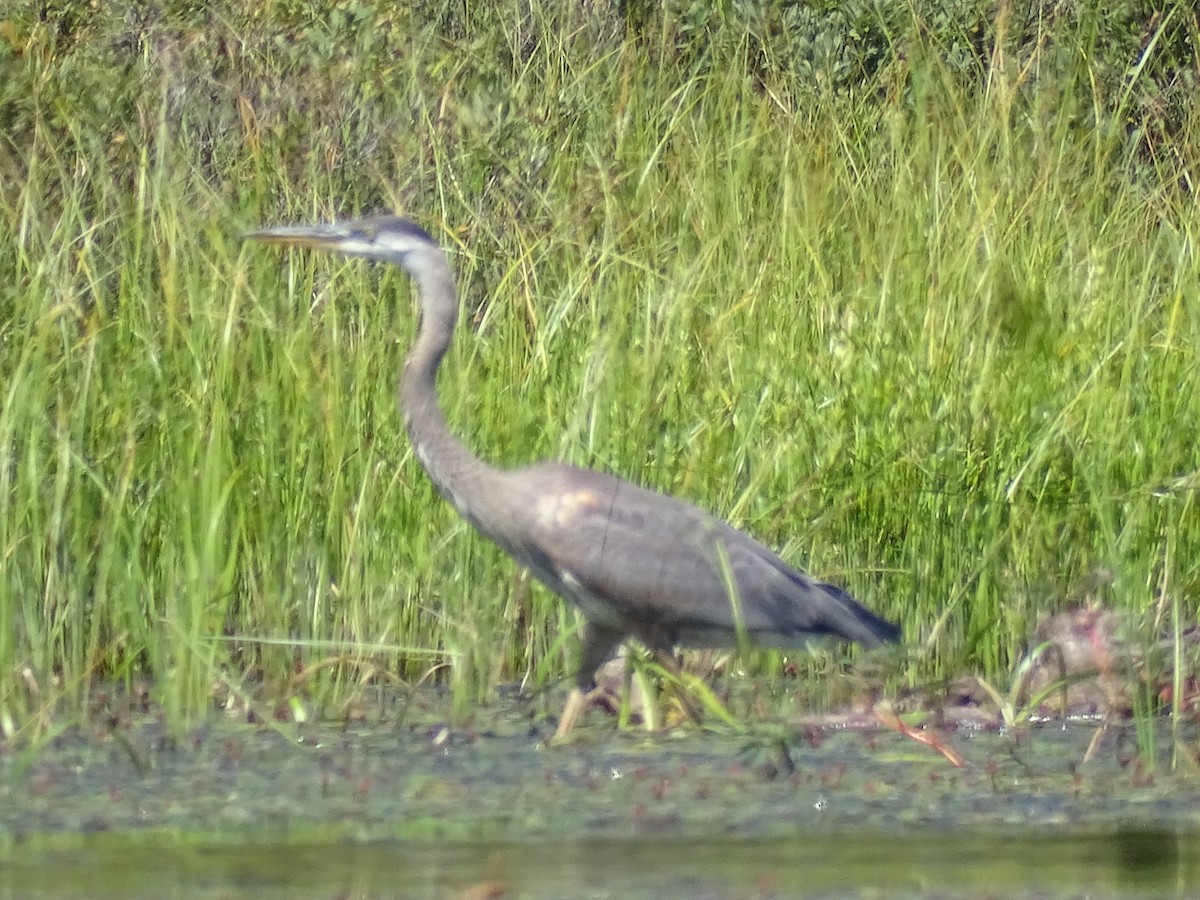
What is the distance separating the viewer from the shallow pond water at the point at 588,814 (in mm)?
3166

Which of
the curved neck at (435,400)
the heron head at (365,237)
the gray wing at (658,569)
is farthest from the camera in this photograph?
the heron head at (365,237)

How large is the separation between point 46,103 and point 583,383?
6.98 feet

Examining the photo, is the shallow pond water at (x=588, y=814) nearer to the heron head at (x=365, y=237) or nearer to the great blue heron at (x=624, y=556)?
the great blue heron at (x=624, y=556)

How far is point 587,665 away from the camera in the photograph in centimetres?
448

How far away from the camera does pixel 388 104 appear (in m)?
6.77

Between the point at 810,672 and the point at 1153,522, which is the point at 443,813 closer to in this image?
the point at 810,672

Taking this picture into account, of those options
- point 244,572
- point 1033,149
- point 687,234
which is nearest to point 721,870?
point 244,572

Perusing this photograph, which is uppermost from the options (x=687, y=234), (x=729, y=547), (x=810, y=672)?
(x=687, y=234)

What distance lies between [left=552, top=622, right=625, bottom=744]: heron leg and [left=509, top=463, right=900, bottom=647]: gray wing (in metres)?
0.03

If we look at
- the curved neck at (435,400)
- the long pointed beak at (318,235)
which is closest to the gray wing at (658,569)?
the curved neck at (435,400)

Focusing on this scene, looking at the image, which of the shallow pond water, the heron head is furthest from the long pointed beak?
the shallow pond water

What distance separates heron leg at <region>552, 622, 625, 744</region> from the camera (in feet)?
14.0

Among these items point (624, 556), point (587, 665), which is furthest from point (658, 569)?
point (587, 665)

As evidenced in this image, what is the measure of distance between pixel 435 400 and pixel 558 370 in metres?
0.61
